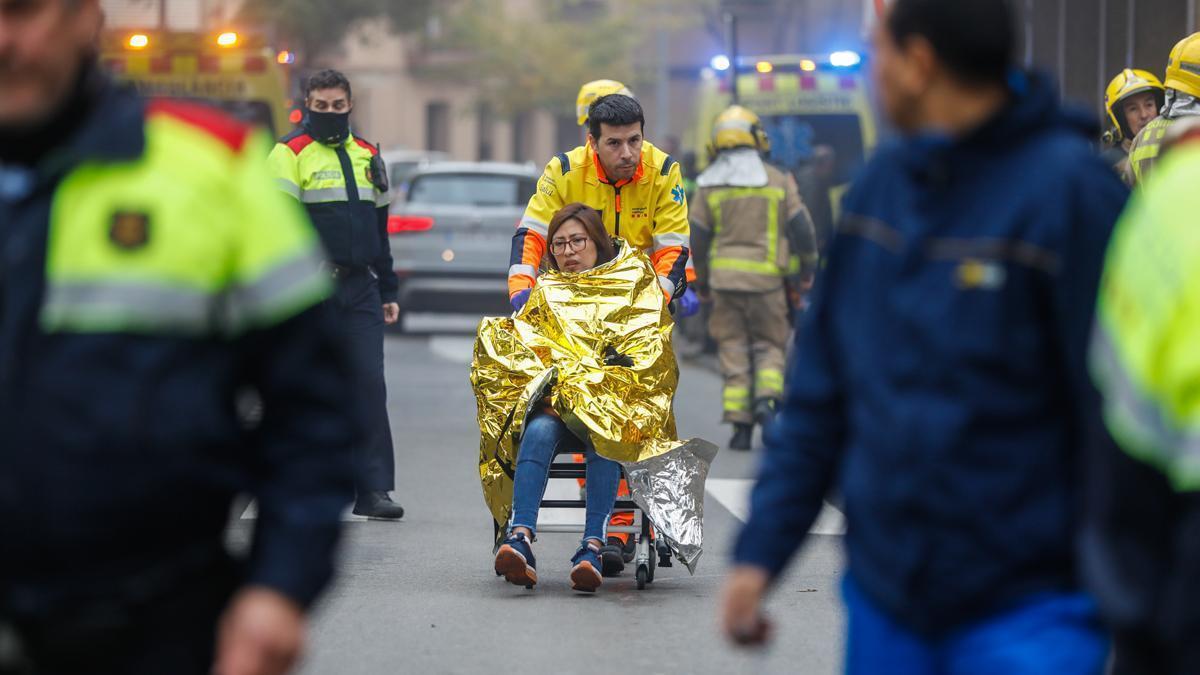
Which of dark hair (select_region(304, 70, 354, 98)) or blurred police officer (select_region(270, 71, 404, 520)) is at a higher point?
dark hair (select_region(304, 70, 354, 98))

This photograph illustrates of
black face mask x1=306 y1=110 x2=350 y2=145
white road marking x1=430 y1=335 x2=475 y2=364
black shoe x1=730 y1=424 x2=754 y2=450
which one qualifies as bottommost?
white road marking x1=430 y1=335 x2=475 y2=364

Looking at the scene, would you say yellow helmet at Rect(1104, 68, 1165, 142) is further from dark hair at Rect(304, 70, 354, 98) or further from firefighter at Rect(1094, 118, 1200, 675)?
firefighter at Rect(1094, 118, 1200, 675)

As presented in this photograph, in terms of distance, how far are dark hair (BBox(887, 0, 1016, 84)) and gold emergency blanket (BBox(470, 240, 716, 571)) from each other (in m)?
4.35

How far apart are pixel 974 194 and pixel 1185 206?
477 millimetres

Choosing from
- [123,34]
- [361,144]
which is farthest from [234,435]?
[123,34]

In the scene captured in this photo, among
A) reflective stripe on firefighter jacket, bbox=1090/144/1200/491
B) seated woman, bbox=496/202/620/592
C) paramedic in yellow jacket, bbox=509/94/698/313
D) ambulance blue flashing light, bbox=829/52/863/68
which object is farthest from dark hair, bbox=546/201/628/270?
ambulance blue flashing light, bbox=829/52/863/68

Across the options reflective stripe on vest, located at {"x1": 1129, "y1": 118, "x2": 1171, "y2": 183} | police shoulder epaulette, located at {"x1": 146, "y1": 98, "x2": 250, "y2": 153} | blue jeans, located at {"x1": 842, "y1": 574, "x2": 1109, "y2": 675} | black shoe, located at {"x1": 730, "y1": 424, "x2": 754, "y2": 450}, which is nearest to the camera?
police shoulder epaulette, located at {"x1": 146, "y1": 98, "x2": 250, "y2": 153}

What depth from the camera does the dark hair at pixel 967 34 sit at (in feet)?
10.3

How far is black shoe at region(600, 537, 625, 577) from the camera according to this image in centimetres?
781

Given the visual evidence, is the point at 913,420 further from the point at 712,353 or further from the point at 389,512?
the point at 712,353

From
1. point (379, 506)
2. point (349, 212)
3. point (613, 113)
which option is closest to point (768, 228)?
point (379, 506)

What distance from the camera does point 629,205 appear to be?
8484mm

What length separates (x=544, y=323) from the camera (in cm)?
774

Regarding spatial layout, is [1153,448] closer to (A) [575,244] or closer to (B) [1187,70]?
(A) [575,244]
